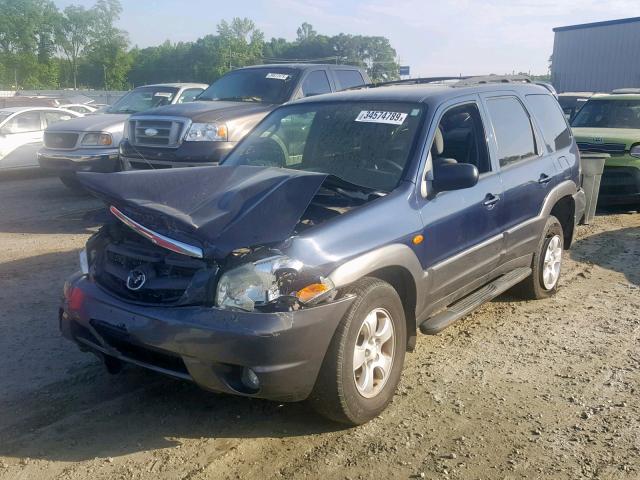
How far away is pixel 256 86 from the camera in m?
9.81

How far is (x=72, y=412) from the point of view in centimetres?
389

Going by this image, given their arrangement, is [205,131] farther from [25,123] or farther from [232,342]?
[25,123]

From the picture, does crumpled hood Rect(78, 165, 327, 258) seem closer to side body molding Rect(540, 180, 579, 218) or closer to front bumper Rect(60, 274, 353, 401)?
front bumper Rect(60, 274, 353, 401)

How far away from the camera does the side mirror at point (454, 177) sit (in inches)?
162

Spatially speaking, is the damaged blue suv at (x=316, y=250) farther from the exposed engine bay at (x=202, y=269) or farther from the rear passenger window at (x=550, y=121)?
the rear passenger window at (x=550, y=121)

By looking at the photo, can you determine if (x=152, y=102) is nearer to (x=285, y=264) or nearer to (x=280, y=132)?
(x=280, y=132)

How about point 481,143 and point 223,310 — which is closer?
point 223,310

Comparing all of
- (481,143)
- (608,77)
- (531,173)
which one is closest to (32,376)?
(481,143)

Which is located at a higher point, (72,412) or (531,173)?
(531,173)

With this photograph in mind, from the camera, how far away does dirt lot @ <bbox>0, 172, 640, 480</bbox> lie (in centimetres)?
337

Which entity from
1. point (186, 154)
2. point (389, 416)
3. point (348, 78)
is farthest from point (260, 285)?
point (348, 78)

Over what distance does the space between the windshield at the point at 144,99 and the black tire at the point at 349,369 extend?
9.56m

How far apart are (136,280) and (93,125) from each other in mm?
7973

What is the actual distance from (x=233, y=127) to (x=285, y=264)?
18.6ft
